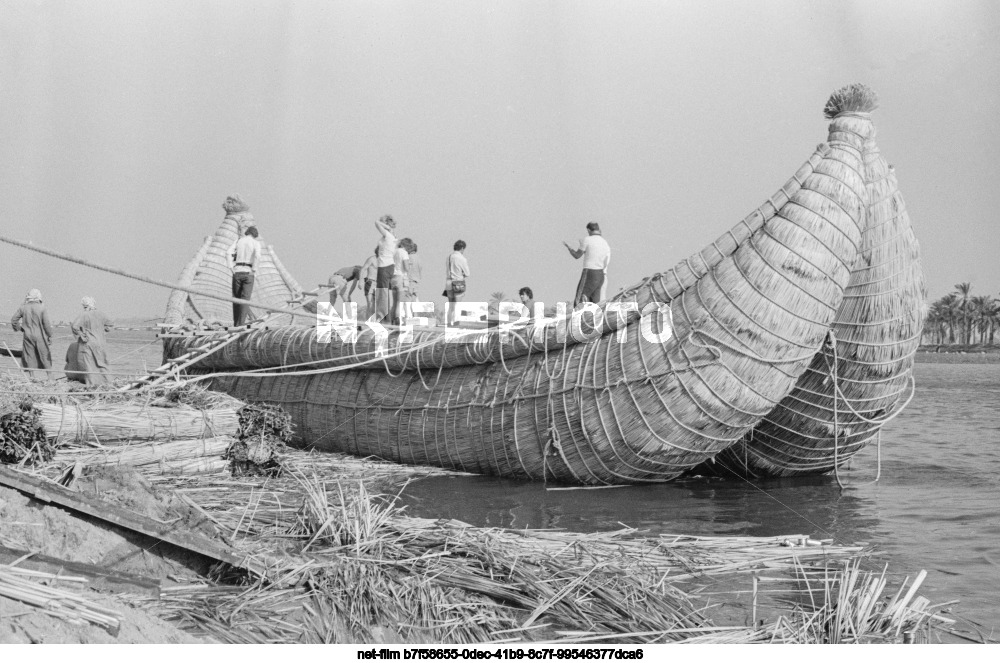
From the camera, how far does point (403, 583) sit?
14.7 feet

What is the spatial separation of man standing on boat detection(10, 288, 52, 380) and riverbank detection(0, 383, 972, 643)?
23.2 ft

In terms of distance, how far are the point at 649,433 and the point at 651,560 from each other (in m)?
2.51

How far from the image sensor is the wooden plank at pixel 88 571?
3.96 meters

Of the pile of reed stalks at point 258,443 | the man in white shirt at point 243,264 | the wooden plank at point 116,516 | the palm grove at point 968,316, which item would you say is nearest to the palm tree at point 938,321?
the palm grove at point 968,316

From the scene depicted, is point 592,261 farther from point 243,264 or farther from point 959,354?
point 959,354

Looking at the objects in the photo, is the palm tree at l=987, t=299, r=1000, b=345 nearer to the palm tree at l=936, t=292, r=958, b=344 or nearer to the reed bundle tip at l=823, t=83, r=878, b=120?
the palm tree at l=936, t=292, r=958, b=344

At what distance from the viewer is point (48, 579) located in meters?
3.81

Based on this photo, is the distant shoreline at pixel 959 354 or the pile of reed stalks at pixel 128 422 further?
the distant shoreline at pixel 959 354

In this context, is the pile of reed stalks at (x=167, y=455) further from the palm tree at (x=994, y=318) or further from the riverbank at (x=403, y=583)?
the palm tree at (x=994, y=318)

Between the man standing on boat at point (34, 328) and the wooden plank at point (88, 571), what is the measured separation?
8299 mm

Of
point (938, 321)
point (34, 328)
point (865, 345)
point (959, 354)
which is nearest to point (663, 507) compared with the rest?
point (865, 345)

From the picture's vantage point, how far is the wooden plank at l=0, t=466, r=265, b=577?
4457 mm

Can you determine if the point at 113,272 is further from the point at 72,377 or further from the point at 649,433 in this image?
the point at 72,377

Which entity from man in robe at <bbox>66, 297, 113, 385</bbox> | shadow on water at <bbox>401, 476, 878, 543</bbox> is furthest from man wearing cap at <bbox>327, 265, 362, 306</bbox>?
shadow on water at <bbox>401, 476, 878, 543</bbox>
